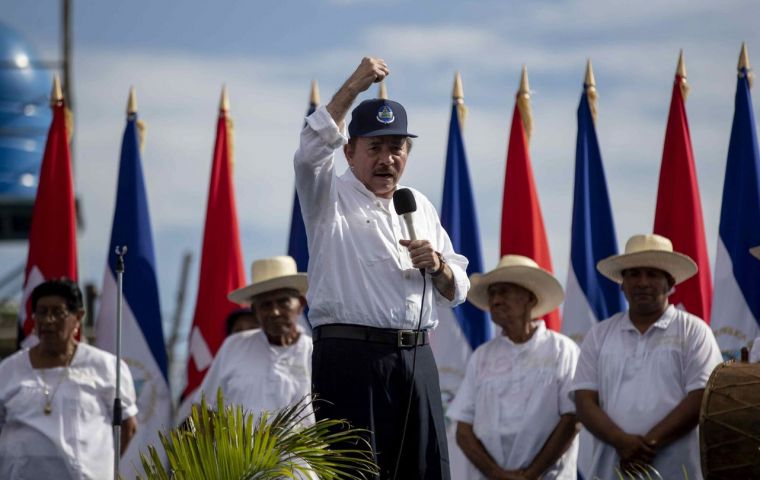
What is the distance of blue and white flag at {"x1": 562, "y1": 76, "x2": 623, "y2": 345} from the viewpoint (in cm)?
1137

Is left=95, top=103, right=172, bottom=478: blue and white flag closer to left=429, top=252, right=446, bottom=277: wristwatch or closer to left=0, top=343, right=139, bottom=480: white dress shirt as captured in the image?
left=0, top=343, right=139, bottom=480: white dress shirt

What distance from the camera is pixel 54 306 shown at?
9055 mm

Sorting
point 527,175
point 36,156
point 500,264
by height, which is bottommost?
point 500,264

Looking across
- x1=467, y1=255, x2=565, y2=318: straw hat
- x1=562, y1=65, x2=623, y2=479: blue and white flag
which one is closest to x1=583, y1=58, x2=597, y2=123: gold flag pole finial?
x1=562, y1=65, x2=623, y2=479: blue and white flag

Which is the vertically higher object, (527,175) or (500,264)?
(527,175)

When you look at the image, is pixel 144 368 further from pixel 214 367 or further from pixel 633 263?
pixel 633 263

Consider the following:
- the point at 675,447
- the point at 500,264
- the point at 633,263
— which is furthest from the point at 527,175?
the point at 675,447

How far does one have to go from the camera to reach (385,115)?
6.14 metres

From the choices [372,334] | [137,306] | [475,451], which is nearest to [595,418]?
[475,451]

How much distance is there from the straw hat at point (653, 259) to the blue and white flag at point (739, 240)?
1442mm

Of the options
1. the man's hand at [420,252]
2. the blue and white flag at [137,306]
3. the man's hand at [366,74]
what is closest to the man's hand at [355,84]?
the man's hand at [366,74]

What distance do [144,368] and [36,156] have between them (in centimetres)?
1115

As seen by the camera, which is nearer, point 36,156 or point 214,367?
point 214,367

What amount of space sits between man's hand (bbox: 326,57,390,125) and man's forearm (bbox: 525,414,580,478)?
12.0 ft
